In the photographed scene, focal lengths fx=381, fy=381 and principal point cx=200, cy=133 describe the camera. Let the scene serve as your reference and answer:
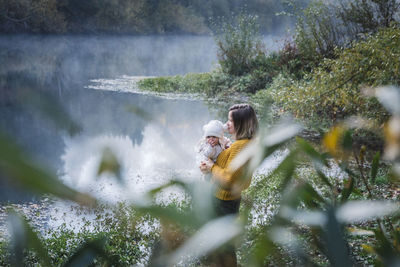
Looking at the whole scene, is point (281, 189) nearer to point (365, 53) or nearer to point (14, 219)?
point (14, 219)

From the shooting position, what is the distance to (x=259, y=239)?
0.28 meters

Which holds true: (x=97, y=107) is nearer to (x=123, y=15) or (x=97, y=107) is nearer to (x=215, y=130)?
(x=215, y=130)

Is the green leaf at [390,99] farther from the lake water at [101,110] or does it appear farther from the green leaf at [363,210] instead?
the lake water at [101,110]

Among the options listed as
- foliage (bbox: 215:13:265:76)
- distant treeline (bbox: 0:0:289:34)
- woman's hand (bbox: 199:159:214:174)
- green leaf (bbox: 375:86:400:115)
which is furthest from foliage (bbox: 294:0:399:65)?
distant treeline (bbox: 0:0:289:34)

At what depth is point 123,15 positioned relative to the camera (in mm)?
36719

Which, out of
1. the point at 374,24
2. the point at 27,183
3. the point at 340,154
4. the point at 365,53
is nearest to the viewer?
the point at 27,183

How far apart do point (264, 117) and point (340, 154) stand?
13 cm

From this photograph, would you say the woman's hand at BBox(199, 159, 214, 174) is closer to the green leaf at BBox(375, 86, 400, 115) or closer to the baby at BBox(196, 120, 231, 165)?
the baby at BBox(196, 120, 231, 165)

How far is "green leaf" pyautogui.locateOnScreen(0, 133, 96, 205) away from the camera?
16 centimetres

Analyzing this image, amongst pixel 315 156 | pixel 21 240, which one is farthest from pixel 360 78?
pixel 21 240

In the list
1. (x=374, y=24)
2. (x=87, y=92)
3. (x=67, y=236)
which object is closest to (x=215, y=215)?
(x=67, y=236)

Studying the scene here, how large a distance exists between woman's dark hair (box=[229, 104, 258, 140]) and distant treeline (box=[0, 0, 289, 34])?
23052 mm

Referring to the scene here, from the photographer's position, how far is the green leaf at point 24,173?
0.54 feet

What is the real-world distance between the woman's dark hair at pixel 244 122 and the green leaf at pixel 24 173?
2.37 m
